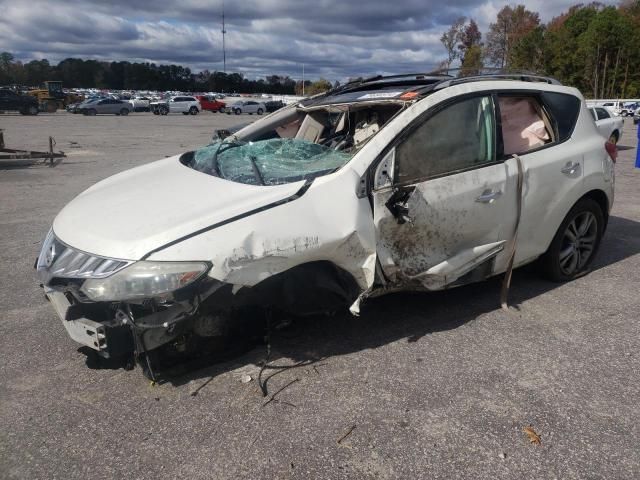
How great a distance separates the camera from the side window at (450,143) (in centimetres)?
342

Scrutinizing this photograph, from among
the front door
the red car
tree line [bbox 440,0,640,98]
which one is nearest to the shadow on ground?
the front door

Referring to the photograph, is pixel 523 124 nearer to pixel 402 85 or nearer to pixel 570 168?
pixel 570 168

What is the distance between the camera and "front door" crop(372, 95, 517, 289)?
332cm

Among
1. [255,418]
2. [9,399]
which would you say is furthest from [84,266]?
[255,418]

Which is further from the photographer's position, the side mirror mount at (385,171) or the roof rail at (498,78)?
the roof rail at (498,78)

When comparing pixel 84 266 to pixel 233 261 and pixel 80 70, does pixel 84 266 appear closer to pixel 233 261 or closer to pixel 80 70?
pixel 233 261

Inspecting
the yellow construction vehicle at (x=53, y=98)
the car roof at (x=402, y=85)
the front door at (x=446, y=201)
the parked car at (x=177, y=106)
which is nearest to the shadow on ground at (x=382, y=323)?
the front door at (x=446, y=201)

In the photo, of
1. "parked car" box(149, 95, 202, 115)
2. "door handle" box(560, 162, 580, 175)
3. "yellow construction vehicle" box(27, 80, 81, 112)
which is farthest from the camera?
"parked car" box(149, 95, 202, 115)

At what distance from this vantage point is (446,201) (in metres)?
3.49

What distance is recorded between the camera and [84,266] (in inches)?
110

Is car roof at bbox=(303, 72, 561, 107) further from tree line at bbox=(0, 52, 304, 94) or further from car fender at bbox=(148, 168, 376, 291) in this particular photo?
tree line at bbox=(0, 52, 304, 94)

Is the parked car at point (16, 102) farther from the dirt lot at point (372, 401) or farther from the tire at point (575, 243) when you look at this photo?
the tire at point (575, 243)

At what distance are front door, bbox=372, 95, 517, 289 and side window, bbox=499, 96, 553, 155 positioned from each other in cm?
22

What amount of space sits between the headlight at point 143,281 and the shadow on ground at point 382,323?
690 millimetres
